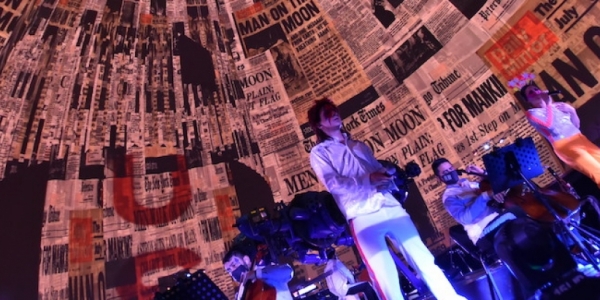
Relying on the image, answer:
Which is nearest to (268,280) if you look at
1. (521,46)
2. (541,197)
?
(541,197)

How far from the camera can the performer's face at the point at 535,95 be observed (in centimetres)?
363

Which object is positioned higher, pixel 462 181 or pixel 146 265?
pixel 146 265

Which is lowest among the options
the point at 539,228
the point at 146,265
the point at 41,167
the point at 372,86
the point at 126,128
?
the point at 539,228

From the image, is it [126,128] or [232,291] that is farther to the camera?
[126,128]

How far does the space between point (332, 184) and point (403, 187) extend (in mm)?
596

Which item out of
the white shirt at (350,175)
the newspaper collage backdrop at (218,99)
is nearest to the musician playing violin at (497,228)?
the white shirt at (350,175)

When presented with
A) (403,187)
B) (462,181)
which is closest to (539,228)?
(403,187)

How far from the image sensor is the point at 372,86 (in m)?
5.99

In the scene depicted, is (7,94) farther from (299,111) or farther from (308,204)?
(308,204)

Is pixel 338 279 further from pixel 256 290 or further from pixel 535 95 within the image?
pixel 535 95

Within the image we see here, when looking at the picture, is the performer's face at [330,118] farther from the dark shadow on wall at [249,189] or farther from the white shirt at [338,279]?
the dark shadow on wall at [249,189]

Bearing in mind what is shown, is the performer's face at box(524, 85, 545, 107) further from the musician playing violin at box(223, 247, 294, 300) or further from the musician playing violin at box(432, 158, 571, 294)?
the musician playing violin at box(223, 247, 294, 300)

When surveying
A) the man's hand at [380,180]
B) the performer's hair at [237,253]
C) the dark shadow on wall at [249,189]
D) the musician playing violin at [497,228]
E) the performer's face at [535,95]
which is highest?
the dark shadow on wall at [249,189]

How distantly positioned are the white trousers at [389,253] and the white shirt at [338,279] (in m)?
0.75
